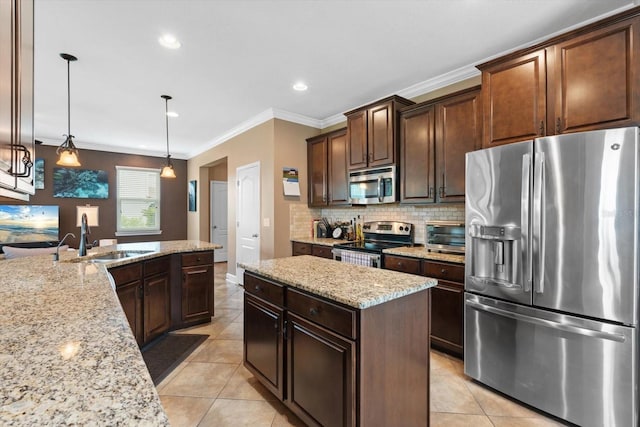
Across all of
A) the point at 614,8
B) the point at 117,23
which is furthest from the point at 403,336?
the point at 117,23

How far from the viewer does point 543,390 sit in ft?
6.40

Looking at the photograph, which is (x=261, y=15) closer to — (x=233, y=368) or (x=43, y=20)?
(x=43, y=20)

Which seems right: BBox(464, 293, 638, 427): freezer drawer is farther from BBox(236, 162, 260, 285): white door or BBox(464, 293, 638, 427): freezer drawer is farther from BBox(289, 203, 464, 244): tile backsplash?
BBox(236, 162, 260, 285): white door

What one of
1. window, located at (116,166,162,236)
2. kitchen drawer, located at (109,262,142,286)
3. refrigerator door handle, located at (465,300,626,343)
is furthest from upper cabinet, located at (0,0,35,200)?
window, located at (116,166,162,236)

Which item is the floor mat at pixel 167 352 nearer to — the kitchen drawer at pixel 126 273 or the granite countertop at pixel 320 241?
the kitchen drawer at pixel 126 273

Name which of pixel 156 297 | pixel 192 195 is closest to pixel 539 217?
pixel 156 297

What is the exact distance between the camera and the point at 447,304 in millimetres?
2689

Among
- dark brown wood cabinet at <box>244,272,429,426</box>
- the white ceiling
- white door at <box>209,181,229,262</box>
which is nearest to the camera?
dark brown wood cabinet at <box>244,272,429,426</box>

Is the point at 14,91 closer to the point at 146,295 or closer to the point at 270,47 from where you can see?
the point at 270,47

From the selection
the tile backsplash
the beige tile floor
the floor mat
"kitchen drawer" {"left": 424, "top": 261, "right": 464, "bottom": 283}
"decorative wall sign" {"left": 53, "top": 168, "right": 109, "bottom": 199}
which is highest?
"decorative wall sign" {"left": 53, "top": 168, "right": 109, "bottom": 199}

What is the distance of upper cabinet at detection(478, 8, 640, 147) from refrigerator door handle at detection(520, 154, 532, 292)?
39cm

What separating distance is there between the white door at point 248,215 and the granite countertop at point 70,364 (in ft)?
11.4

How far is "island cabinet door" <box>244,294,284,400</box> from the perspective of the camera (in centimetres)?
187

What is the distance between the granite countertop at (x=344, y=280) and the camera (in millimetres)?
1426
